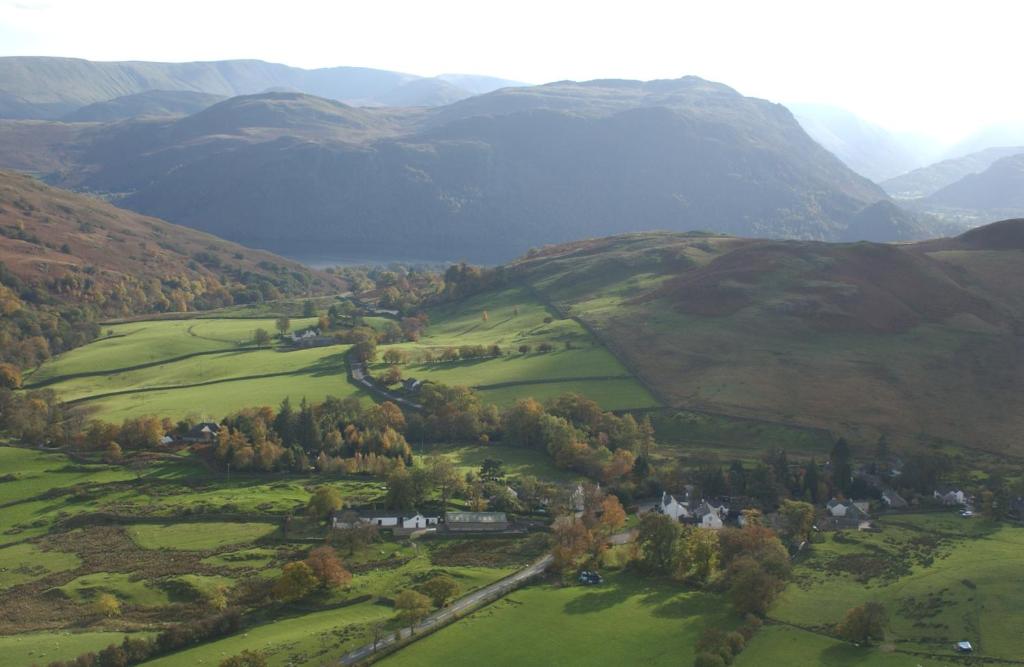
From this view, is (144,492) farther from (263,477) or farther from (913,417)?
(913,417)

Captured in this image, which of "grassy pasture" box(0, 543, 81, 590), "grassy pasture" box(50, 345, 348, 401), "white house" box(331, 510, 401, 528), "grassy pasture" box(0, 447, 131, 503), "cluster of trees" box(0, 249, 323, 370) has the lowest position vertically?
"white house" box(331, 510, 401, 528)

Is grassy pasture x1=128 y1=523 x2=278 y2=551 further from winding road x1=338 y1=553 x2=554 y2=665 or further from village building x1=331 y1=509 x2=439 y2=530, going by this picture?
winding road x1=338 y1=553 x2=554 y2=665

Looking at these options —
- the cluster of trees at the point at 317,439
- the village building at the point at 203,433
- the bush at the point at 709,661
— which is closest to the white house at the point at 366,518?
the cluster of trees at the point at 317,439

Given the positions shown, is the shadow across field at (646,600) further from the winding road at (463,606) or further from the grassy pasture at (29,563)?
the grassy pasture at (29,563)

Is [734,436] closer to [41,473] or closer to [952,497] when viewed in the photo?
[952,497]

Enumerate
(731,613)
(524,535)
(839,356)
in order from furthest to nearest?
1. (839,356)
2. (524,535)
3. (731,613)

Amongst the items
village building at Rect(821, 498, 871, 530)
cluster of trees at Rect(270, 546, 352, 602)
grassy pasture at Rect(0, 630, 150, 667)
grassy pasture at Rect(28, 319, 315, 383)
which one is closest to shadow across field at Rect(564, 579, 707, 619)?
cluster of trees at Rect(270, 546, 352, 602)

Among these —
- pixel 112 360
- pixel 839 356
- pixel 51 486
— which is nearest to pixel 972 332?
pixel 839 356
